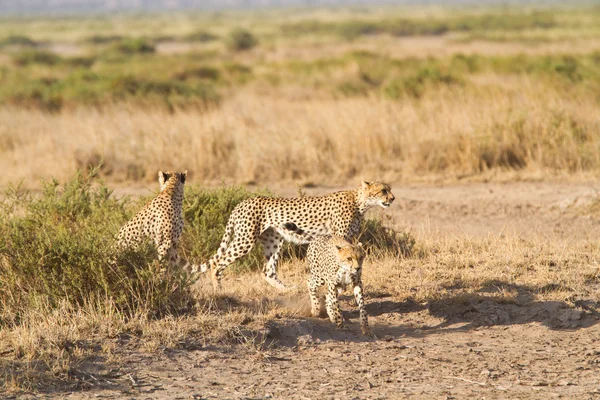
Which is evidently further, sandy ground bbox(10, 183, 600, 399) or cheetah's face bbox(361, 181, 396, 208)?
cheetah's face bbox(361, 181, 396, 208)

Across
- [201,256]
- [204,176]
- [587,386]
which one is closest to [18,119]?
[204,176]

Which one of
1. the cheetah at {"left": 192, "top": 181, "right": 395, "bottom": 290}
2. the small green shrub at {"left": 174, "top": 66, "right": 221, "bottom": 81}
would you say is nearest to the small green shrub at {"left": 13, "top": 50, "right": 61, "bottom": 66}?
the small green shrub at {"left": 174, "top": 66, "right": 221, "bottom": 81}

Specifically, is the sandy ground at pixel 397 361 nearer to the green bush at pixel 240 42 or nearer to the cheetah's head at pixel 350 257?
the cheetah's head at pixel 350 257

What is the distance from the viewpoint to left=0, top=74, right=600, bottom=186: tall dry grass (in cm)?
1367

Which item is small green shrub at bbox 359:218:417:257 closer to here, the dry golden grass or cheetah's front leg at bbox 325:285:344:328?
the dry golden grass

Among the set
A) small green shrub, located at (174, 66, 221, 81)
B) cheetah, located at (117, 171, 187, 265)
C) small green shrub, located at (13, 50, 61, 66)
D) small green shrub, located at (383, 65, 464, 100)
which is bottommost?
cheetah, located at (117, 171, 187, 265)

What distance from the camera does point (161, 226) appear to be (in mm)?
7543

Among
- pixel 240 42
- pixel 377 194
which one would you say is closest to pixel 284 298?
Result: pixel 377 194

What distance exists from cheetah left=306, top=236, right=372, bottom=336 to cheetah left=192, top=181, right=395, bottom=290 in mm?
439

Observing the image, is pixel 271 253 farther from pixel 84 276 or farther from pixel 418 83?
pixel 418 83

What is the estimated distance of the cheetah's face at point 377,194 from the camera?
24.8 ft

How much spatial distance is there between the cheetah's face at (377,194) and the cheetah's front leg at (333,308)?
105 centimetres

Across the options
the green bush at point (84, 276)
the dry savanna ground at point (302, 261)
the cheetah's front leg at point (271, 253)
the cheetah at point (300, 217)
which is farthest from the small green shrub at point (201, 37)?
the green bush at point (84, 276)

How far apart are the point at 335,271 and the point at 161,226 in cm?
164
